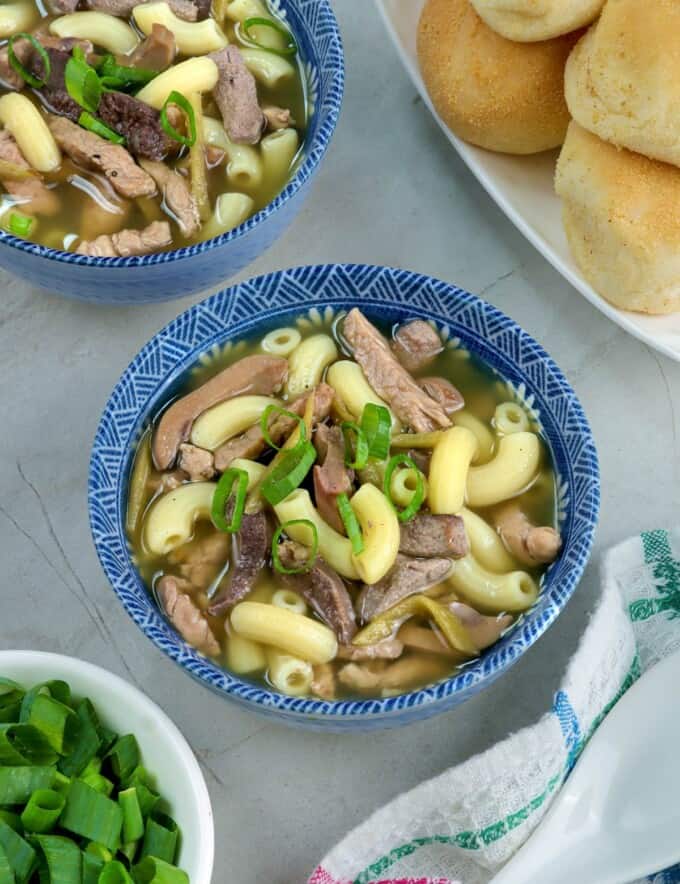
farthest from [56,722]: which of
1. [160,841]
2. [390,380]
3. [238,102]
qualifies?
[238,102]

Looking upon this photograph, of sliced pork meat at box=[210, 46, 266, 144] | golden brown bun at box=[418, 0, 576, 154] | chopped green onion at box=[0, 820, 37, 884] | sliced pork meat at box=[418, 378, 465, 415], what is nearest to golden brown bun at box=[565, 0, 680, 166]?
golden brown bun at box=[418, 0, 576, 154]

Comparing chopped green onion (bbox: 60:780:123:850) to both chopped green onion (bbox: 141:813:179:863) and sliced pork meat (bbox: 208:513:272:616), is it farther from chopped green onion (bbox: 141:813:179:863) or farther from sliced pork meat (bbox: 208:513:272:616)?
sliced pork meat (bbox: 208:513:272:616)

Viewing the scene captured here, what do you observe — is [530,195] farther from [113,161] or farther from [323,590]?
[323,590]

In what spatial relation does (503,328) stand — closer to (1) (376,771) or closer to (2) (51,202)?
(1) (376,771)

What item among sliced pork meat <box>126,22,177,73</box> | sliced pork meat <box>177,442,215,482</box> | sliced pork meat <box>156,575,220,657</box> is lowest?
sliced pork meat <box>156,575,220,657</box>

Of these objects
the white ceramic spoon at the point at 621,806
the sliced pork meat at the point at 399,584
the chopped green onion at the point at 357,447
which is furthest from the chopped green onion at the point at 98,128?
the white ceramic spoon at the point at 621,806

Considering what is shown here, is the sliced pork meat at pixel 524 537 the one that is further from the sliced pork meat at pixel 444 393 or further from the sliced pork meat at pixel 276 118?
the sliced pork meat at pixel 276 118

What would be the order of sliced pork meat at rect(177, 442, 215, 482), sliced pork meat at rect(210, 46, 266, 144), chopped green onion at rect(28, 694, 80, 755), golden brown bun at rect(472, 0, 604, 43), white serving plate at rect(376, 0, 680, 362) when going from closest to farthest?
Result: chopped green onion at rect(28, 694, 80, 755) < sliced pork meat at rect(177, 442, 215, 482) < golden brown bun at rect(472, 0, 604, 43) < white serving plate at rect(376, 0, 680, 362) < sliced pork meat at rect(210, 46, 266, 144)
